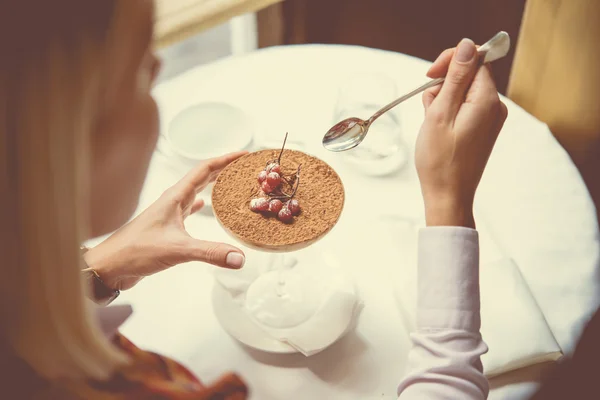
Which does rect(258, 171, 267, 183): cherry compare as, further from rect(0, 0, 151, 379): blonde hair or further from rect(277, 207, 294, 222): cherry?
rect(0, 0, 151, 379): blonde hair

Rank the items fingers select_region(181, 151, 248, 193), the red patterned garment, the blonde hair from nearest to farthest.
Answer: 1. the blonde hair
2. the red patterned garment
3. fingers select_region(181, 151, 248, 193)

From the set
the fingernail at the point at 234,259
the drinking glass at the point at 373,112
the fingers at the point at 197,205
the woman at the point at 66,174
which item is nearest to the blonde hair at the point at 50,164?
the woman at the point at 66,174

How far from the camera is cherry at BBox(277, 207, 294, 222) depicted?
2.98ft

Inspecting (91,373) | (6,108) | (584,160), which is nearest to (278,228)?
(91,373)

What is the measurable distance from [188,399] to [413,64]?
107 cm

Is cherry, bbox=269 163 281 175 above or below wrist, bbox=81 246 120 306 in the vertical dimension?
above

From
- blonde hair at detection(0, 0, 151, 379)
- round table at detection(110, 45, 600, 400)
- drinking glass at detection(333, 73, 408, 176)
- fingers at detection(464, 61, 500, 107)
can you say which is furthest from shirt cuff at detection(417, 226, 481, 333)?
blonde hair at detection(0, 0, 151, 379)

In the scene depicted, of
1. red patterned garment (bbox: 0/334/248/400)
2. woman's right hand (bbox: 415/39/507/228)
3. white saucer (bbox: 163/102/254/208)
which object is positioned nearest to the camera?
red patterned garment (bbox: 0/334/248/400)

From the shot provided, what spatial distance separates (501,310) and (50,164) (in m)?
0.76

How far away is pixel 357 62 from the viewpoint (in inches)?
58.3

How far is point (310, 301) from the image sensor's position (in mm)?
1014

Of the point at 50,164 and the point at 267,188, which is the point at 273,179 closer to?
the point at 267,188

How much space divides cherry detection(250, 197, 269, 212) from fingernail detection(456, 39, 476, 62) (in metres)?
0.40

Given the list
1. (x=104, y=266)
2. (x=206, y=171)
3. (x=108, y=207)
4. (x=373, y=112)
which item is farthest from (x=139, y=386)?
(x=373, y=112)
